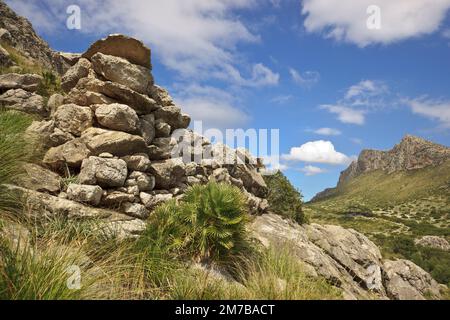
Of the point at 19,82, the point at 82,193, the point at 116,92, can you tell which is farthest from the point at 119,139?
the point at 19,82

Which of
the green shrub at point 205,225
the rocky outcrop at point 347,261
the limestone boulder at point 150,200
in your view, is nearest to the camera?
the green shrub at point 205,225

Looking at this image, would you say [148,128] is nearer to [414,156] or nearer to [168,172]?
[168,172]

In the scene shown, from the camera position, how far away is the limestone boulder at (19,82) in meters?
14.4

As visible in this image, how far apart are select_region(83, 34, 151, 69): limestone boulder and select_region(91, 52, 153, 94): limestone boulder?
531 mm

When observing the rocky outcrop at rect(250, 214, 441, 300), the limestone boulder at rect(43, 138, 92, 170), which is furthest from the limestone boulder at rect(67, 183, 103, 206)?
the rocky outcrop at rect(250, 214, 441, 300)

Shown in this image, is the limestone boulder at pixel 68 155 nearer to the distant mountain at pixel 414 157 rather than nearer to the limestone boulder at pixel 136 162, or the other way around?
the limestone boulder at pixel 136 162

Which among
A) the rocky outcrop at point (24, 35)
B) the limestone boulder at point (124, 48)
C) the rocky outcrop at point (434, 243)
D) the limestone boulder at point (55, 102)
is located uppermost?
the rocky outcrop at point (24, 35)

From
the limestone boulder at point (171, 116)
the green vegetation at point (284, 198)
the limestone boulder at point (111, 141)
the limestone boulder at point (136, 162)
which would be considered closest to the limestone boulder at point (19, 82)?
the limestone boulder at point (111, 141)

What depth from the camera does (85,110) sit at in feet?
40.6

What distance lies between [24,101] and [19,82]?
4.65 ft

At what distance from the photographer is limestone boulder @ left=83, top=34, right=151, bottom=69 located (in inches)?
531

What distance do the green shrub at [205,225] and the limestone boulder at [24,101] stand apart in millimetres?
7848

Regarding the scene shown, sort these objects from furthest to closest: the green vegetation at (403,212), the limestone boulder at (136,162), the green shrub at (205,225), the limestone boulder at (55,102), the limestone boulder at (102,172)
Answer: the green vegetation at (403,212), the limestone boulder at (55,102), the limestone boulder at (136,162), the limestone boulder at (102,172), the green shrub at (205,225)
